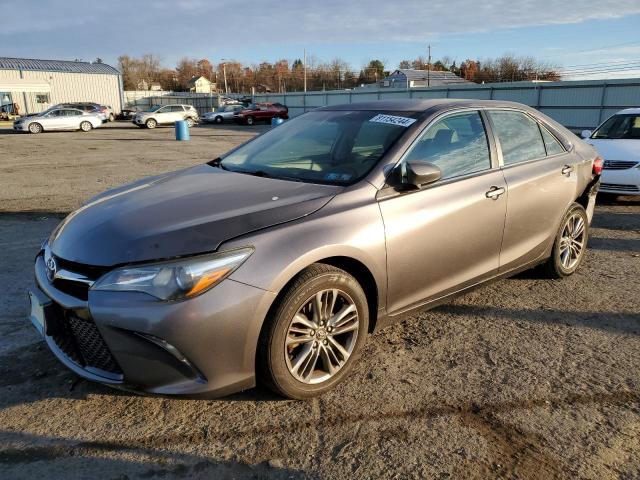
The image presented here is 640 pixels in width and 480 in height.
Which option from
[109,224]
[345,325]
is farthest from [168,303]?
[345,325]

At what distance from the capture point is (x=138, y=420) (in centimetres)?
272

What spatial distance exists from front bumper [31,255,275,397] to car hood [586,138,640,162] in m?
7.69

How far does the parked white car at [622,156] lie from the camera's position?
802cm

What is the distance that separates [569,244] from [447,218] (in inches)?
81.0

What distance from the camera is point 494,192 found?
376cm

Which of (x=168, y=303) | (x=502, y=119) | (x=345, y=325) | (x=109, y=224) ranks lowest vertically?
(x=345, y=325)

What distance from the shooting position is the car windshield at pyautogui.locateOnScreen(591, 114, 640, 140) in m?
8.90

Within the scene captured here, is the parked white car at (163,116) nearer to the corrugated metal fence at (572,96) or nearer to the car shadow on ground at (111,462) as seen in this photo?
the corrugated metal fence at (572,96)

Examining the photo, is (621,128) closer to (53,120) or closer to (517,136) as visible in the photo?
(517,136)

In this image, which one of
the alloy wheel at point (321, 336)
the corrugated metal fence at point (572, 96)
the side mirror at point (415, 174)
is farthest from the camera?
the corrugated metal fence at point (572, 96)

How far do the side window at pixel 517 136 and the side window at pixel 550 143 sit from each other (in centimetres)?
7

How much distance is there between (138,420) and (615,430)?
98.3 inches

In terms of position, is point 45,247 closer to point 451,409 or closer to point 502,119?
point 451,409

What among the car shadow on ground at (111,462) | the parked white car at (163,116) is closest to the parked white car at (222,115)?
the parked white car at (163,116)
